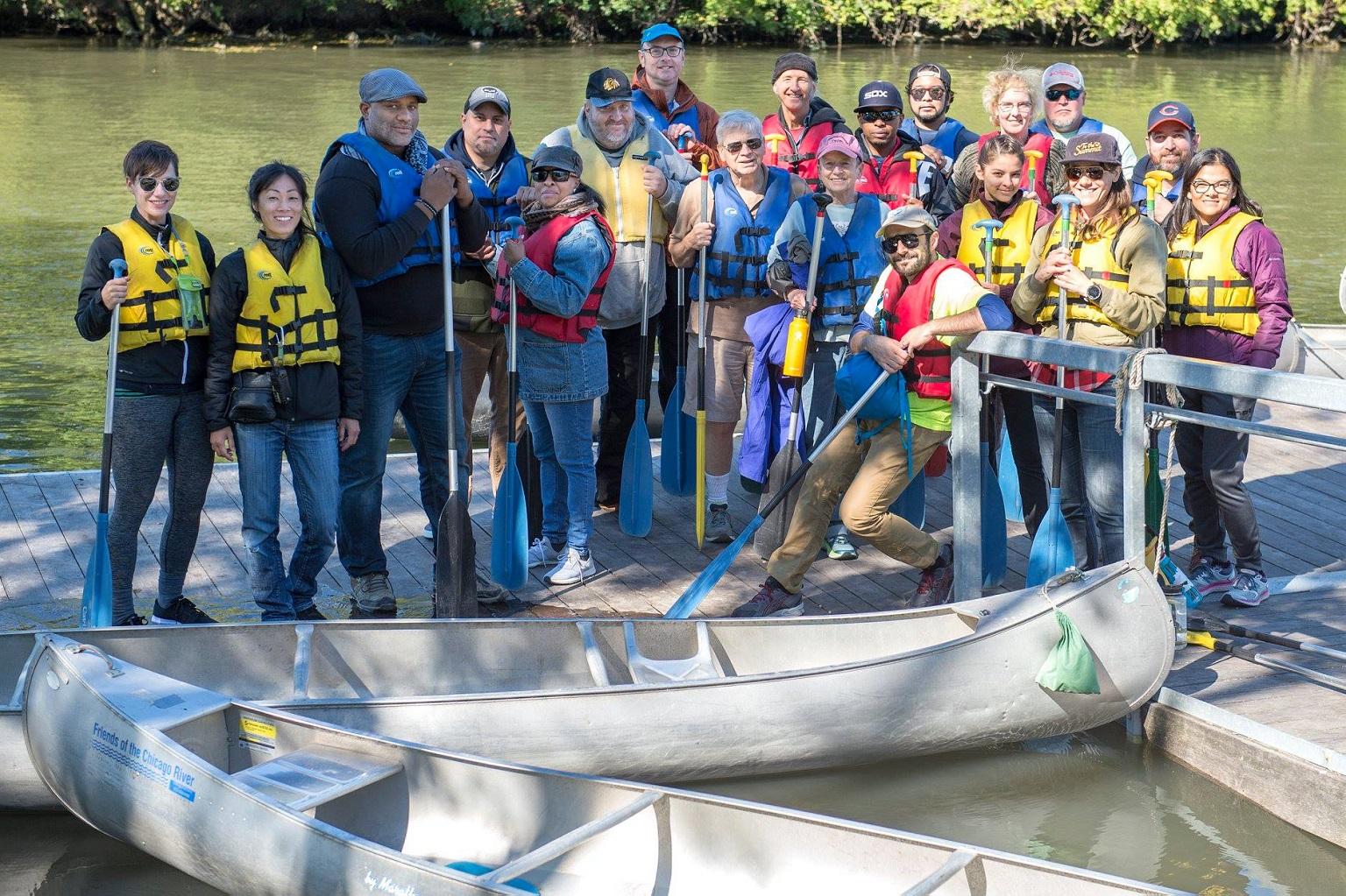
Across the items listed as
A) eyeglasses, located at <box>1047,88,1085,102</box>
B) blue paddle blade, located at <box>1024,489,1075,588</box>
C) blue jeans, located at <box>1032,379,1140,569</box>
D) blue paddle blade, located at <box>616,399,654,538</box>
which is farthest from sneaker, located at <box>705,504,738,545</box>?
eyeglasses, located at <box>1047,88,1085,102</box>

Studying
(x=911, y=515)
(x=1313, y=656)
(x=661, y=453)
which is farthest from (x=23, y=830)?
(x=1313, y=656)

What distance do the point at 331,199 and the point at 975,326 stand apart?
2.20 metres

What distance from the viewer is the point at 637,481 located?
607 centimetres

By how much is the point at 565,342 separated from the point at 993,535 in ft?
5.71

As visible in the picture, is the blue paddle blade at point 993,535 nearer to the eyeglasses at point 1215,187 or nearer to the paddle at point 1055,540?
the paddle at point 1055,540

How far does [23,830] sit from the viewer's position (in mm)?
4484

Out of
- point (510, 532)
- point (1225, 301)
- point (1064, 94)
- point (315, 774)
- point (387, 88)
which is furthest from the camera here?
point (1064, 94)

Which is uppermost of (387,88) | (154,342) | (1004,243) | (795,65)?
(795,65)

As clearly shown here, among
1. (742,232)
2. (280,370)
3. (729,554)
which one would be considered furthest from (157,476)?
(742,232)

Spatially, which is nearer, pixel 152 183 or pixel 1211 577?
pixel 152 183

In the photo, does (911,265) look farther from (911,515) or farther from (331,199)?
(331,199)

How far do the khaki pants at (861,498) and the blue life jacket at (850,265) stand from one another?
0.69 m

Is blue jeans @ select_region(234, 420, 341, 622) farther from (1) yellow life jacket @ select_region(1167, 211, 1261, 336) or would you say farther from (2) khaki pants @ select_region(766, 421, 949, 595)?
(1) yellow life jacket @ select_region(1167, 211, 1261, 336)

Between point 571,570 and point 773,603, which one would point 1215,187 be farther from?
point 571,570
